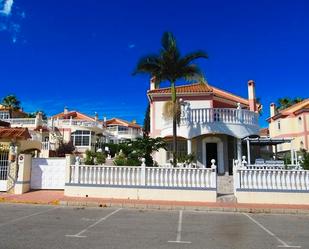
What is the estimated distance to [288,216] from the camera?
39.3ft

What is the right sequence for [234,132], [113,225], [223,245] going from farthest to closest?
[234,132] → [113,225] → [223,245]

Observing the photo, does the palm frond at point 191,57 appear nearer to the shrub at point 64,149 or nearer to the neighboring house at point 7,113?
the shrub at point 64,149

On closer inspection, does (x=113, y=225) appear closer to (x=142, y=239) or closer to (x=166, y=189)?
(x=142, y=239)

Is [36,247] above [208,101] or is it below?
below

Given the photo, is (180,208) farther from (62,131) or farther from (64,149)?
(62,131)

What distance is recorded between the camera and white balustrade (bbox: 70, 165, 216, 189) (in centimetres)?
1450

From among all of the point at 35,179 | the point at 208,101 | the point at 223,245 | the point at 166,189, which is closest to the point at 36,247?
the point at 223,245

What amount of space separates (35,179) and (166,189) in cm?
813

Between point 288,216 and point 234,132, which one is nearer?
point 288,216

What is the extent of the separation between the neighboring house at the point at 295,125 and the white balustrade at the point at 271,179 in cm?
2692

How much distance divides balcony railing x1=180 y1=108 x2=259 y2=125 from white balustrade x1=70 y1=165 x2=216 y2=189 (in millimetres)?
6574

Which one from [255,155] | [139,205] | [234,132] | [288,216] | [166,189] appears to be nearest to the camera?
[288,216]

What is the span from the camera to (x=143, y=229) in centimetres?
872

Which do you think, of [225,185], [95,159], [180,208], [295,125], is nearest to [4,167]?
[95,159]
